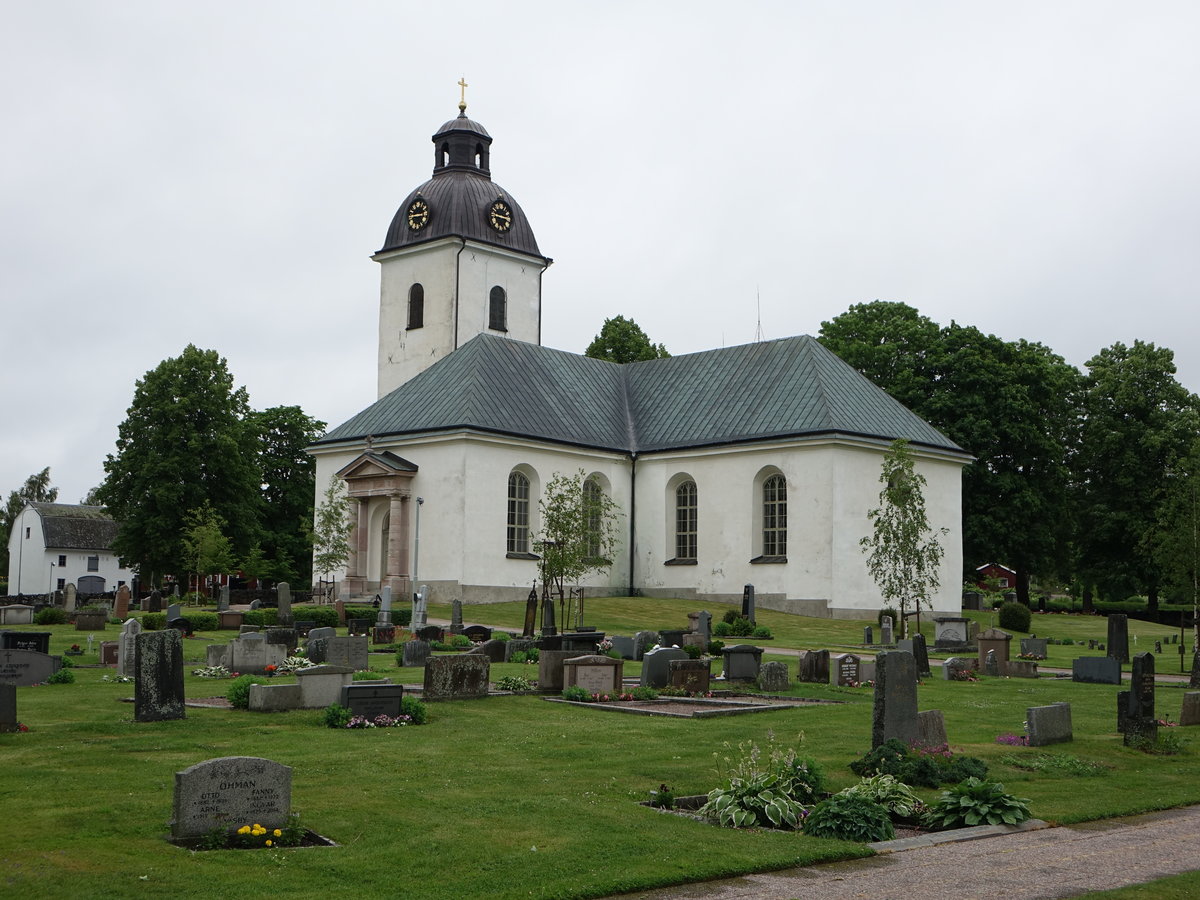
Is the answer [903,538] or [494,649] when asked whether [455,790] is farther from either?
[903,538]

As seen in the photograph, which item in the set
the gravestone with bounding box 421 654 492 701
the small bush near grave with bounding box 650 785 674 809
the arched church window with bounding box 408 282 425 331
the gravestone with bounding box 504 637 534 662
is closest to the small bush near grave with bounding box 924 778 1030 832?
the small bush near grave with bounding box 650 785 674 809

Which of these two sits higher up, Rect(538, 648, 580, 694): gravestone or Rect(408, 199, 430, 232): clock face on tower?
Rect(408, 199, 430, 232): clock face on tower

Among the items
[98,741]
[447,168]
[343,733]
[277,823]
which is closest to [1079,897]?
[277,823]

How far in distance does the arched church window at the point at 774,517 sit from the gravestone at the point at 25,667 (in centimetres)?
2787

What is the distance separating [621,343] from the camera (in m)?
64.2

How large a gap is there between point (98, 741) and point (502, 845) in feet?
19.7

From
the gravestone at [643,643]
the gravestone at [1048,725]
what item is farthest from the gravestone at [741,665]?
the gravestone at [1048,725]

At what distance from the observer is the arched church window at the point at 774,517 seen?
43.6m

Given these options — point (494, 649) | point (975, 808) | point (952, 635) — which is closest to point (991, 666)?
point (952, 635)

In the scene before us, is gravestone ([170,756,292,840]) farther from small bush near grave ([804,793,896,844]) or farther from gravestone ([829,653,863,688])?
gravestone ([829,653,863,688])

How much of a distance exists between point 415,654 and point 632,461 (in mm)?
24592

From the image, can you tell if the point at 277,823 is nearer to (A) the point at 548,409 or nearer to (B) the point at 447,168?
(A) the point at 548,409

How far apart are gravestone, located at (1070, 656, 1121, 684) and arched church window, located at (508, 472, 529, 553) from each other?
74.1 ft

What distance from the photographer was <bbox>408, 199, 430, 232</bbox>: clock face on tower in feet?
173
